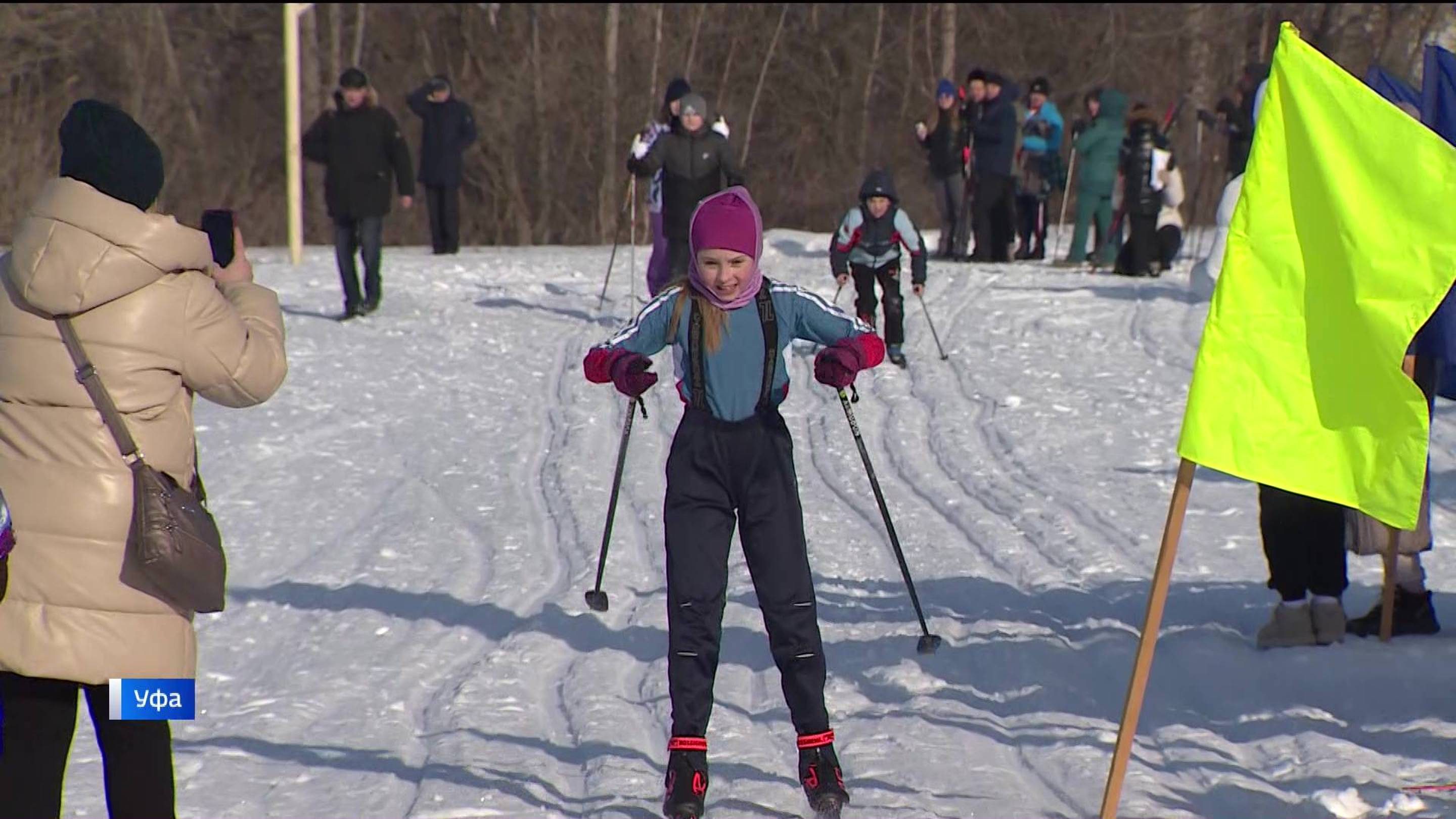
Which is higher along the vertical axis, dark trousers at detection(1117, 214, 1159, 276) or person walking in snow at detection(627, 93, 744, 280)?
person walking in snow at detection(627, 93, 744, 280)

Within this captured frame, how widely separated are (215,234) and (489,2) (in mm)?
32958

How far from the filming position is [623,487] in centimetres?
986

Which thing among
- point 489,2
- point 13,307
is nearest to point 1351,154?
point 13,307

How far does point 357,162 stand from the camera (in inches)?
563

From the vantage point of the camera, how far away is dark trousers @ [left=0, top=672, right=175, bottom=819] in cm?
376

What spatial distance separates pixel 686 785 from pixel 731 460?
815mm

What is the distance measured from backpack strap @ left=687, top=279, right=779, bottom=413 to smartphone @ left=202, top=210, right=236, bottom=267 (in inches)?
54.0

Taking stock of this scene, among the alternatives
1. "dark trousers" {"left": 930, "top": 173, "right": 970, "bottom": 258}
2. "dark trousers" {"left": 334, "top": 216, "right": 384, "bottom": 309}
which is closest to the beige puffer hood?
"dark trousers" {"left": 334, "top": 216, "right": 384, "bottom": 309}

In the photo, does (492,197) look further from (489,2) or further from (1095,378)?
(1095,378)

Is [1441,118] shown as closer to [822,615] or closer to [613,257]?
[822,615]

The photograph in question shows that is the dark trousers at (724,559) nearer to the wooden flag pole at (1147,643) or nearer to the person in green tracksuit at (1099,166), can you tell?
the wooden flag pole at (1147,643)

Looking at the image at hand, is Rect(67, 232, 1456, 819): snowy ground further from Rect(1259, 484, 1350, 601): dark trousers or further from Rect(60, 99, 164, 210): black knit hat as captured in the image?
Rect(60, 99, 164, 210): black knit hat

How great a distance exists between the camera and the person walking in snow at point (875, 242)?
40.3 ft

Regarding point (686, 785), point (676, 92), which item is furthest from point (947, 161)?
point (686, 785)
